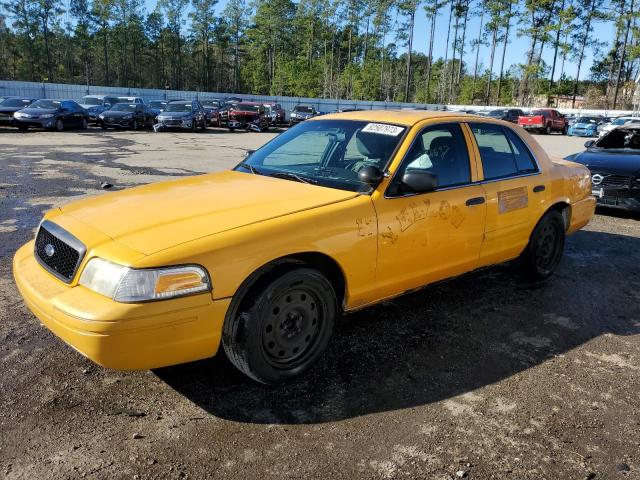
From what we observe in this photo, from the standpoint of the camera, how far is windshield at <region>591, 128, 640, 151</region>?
9320 millimetres

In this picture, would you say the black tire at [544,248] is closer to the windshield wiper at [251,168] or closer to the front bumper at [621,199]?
the windshield wiper at [251,168]

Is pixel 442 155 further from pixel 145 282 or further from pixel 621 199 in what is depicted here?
pixel 621 199

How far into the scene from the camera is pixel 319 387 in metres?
3.18

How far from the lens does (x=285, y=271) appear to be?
3.06 metres

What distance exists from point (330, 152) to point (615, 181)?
6149mm

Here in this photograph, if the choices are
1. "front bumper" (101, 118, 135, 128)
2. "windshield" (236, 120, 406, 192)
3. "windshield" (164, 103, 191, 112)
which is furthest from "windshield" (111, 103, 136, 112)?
"windshield" (236, 120, 406, 192)

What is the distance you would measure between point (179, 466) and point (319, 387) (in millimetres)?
982

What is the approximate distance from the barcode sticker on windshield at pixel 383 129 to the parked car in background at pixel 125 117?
74.2 feet

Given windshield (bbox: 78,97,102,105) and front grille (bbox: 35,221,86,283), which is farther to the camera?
windshield (bbox: 78,97,102,105)

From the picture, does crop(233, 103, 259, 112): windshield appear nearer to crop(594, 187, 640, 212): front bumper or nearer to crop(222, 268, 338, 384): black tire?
crop(594, 187, 640, 212): front bumper

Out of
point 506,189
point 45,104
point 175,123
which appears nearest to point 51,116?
point 45,104

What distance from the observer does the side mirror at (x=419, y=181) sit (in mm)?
3498

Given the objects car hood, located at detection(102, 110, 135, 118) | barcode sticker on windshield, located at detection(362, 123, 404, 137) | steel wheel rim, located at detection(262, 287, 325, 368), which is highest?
barcode sticker on windshield, located at detection(362, 123, 404, 137)

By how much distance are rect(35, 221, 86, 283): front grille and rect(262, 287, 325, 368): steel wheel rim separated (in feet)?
3.55
